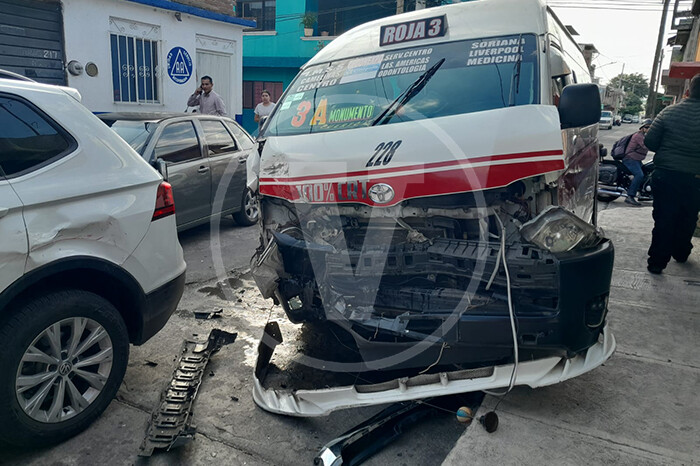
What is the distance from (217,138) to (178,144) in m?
0.75

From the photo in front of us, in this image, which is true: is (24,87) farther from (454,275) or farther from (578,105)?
(578,105)

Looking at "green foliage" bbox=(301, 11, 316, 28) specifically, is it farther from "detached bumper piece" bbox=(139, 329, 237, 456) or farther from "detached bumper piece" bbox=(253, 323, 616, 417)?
"detached bumper piece" bbox=(253, 323, 616, 417)

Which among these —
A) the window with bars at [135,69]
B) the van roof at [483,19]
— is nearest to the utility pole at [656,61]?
the window with bars at [135,69]

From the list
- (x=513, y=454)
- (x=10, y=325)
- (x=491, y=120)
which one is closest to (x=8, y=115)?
(x=10, y=325)

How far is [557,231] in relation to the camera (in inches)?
105

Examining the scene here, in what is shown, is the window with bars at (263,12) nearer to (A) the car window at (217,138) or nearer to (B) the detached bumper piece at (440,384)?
(A) the car window at (217,138)

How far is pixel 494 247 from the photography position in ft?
8.91

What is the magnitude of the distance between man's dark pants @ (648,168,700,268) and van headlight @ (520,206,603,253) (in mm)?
3001

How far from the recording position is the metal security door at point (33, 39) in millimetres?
9062

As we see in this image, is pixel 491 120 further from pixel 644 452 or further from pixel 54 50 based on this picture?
pixel 54 50

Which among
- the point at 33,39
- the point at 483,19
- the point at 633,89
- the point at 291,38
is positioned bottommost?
the point at 483,19

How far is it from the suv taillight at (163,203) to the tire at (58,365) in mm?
619

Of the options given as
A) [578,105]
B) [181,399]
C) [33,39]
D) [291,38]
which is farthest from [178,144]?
[291,38]

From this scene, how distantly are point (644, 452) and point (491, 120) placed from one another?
183cm
